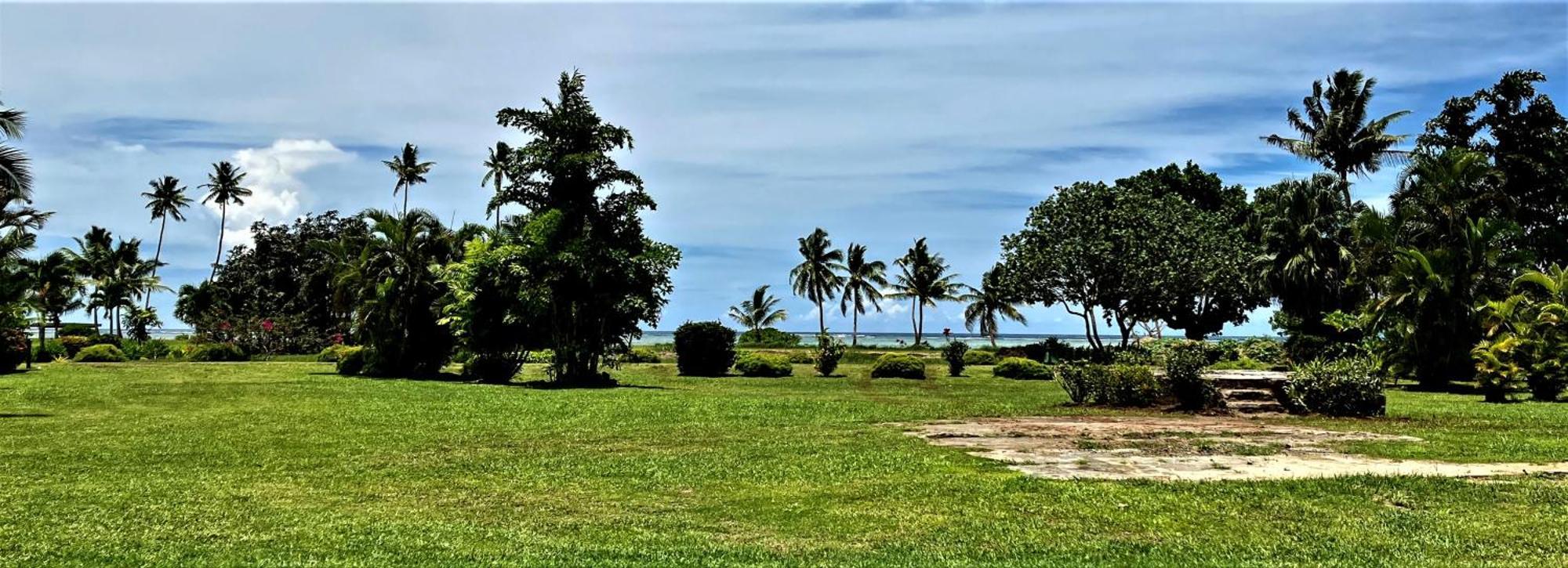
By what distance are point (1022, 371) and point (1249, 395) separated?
1951cm

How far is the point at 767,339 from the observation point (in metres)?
71.9

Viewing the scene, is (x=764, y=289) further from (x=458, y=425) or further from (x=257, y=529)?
(x=257, y=529)

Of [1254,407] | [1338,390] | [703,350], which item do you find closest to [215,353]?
[703,350]

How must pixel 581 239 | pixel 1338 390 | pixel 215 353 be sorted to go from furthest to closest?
pixel 215 353
pixel 581 239
pixel 1338 390

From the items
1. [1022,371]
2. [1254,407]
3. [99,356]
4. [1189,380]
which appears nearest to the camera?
[1254,407]

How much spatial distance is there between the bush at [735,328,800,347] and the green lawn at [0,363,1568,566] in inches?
2107

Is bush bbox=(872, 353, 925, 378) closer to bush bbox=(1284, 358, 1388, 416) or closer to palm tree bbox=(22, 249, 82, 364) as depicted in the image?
bush bbox=(1284, 358, 1388, 416)

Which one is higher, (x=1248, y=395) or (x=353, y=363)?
(x=353, y=363)

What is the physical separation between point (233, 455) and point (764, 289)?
218 ft

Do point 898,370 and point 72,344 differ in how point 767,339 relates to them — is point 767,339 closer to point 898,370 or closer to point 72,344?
point 898,370

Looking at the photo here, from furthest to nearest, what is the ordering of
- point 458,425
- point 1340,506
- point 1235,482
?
point 458,425 → point 1235,482 → point 1340,506

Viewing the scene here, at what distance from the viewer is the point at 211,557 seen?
6973 millimetres

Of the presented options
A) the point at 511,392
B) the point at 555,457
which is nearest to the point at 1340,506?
the point at 555,457

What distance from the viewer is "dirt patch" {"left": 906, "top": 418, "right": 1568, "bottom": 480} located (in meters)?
10.4
